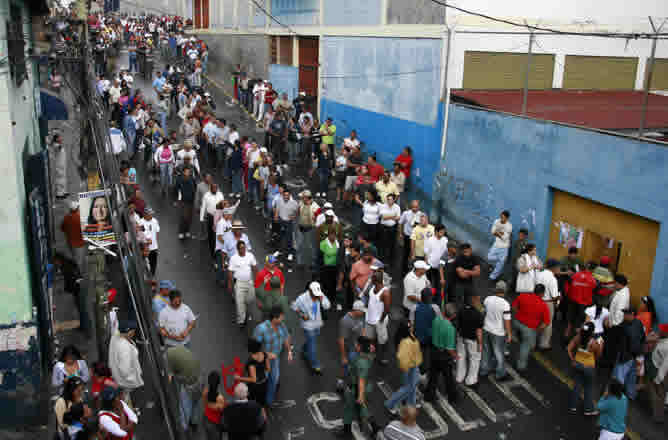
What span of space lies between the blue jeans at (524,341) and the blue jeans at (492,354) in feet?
1.29

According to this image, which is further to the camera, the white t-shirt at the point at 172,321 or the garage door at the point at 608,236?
the garage door at the point at 608,236

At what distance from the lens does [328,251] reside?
11.4 m

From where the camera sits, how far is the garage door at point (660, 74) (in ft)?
61.2

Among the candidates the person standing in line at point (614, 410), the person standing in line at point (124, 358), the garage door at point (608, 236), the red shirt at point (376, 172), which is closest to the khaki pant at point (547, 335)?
the garage door at point (608, 236)

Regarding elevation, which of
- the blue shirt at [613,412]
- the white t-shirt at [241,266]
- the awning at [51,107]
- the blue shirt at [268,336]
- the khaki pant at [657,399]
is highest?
the awning at [51,107]

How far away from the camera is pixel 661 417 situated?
8797 mm

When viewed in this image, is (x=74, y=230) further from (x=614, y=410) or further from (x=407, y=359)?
(x=614, y=410)

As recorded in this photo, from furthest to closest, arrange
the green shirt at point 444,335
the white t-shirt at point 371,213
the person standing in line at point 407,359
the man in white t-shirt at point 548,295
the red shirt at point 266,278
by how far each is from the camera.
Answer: the white t-shirt at point 371,213 < the man in white t-shirt at point 548,295 < the red shirt at point 266,278 < the green shirt at point 444,335 < the person standing in line at point 407,359

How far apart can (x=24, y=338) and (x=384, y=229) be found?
24.8 ft

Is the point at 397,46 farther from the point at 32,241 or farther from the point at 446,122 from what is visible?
the point at 32,241

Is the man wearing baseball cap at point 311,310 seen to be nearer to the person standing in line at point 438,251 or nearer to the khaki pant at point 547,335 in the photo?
the person standing in line at point 438,251

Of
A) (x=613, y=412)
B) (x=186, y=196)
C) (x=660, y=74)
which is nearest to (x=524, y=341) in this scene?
(x=613, y=412)

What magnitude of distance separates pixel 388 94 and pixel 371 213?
7.17 metres

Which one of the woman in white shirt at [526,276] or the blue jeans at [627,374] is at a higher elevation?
the woman in white shirt at [526,276]
